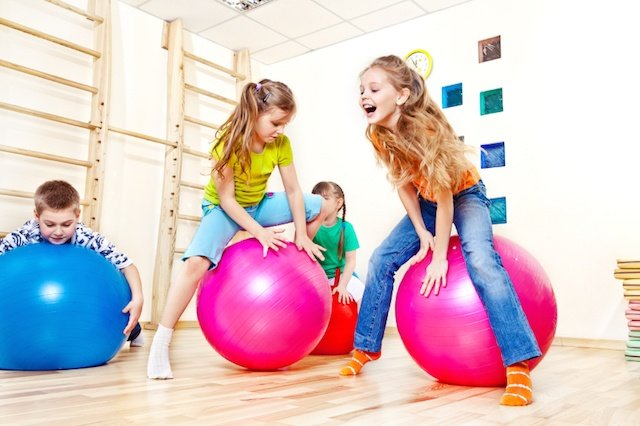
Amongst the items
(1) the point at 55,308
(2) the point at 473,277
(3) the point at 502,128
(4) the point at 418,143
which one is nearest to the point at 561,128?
(3) the point at 502,128

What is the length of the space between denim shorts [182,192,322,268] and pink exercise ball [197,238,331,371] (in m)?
0.07

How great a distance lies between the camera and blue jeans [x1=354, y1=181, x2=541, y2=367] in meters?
1.63

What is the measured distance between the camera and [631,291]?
2.93 meters

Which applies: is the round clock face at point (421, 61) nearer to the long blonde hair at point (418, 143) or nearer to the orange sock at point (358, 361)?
the long blonde hair at point (418, 143)

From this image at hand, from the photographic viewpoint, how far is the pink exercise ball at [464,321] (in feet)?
5.65

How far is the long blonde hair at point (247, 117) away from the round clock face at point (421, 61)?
2.27 metres

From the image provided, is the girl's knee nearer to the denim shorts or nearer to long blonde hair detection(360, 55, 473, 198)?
the denim shorts

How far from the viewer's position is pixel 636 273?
2.91 m

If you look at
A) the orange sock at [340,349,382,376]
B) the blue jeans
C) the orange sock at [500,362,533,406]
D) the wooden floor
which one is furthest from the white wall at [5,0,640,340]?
the orange sock at [500,362,533,406]

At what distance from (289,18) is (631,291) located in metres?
3.13

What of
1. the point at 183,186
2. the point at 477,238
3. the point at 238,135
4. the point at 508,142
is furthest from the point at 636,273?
A: the point at 183,186

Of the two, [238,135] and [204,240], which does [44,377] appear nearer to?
[204,240]

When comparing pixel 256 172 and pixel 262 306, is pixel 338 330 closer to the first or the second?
pixel 262 306

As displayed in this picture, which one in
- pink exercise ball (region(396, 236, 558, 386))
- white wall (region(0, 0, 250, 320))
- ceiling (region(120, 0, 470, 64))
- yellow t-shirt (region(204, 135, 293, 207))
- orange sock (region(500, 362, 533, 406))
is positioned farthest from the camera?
ceiling (region(120, 0, 470, 64))
